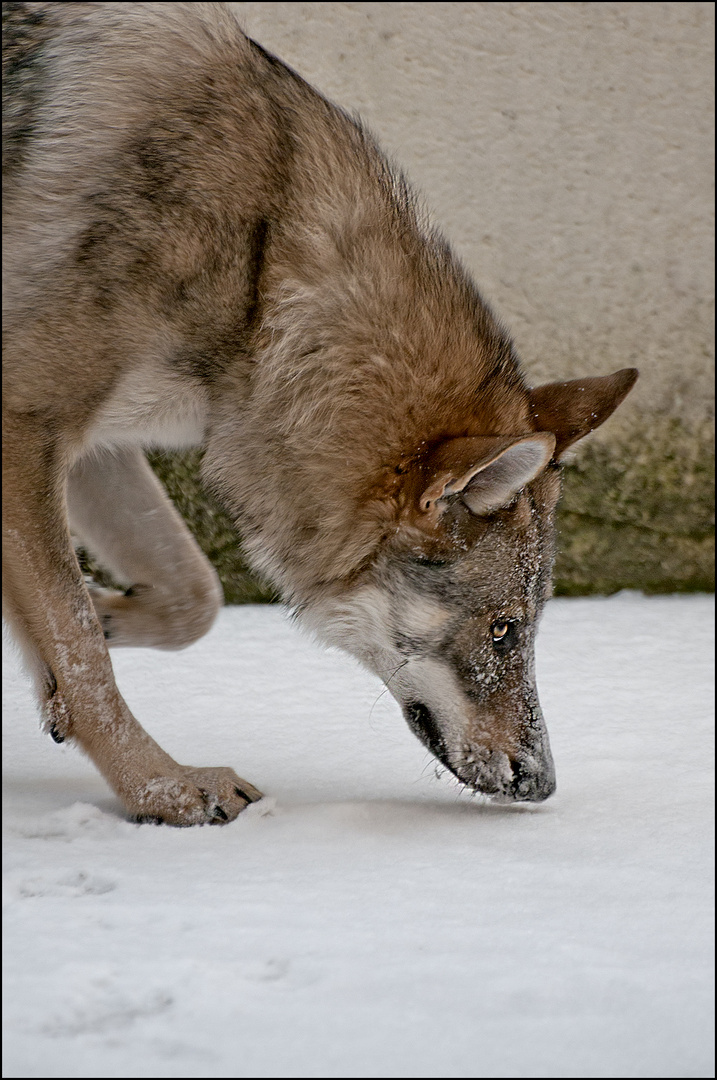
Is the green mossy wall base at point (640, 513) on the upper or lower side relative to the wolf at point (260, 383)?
lower

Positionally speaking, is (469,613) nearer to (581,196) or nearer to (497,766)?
(497,766)

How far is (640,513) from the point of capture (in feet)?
16.9

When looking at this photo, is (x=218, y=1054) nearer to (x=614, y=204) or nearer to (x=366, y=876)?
(x=366, y=876)

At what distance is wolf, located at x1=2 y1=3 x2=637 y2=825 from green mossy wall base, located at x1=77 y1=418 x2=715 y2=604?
2094 mm

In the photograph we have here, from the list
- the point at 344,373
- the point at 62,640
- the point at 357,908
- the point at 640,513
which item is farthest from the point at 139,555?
the point at 640,513

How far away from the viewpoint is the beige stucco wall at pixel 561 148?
4637mm

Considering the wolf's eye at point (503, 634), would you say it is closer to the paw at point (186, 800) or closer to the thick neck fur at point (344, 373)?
the thick neck fur at point (344, 373)

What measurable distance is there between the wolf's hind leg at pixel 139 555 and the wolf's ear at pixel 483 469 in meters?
0.88

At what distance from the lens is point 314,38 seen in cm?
454

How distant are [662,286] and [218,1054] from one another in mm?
4312

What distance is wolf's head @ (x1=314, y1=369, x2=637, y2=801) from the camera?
2695 mm

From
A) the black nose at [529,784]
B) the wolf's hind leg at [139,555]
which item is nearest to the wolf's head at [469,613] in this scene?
the black nose at [529,784]

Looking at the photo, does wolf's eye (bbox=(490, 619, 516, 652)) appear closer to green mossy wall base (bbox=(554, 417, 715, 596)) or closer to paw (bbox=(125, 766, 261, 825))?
paw (bbox=(125, 766, 261, 825))

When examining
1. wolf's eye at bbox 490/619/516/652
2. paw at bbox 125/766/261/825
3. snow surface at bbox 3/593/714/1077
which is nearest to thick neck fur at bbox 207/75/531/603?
wolf's eye at bbox 490/619/516/652
